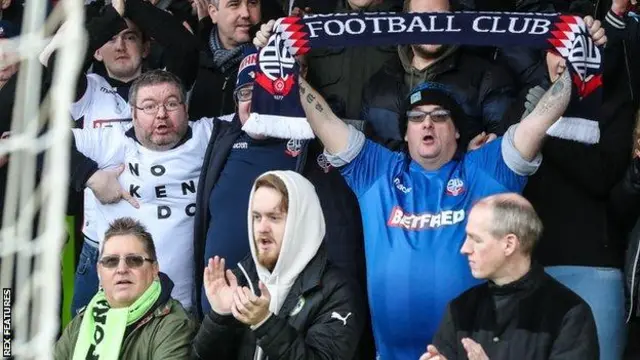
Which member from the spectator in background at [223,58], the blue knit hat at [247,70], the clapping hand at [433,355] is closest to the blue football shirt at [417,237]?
the clapping hand at [433,355]

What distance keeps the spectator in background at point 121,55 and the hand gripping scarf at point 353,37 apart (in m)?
1.18

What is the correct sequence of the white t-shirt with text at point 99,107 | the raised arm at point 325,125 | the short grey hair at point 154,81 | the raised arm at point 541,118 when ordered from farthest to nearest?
the white t-shirt with text at point 99,107 → the short grey hair at point 154,81 → the raised arm at point 325,125 → the raised arm at point 541,118

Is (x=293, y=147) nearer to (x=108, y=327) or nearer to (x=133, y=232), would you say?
(x=133, y=232)

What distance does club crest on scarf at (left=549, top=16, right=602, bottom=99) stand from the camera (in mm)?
6598

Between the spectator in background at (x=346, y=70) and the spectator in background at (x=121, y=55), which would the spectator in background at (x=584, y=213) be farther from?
the spectator in background at (x=121, y=55)

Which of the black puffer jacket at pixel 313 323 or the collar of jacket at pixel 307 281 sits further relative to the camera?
the collar of jacket at pixel 307 281

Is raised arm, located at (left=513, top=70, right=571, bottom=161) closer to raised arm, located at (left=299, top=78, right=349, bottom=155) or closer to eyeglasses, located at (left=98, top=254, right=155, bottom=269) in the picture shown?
raised arm, located at (left=299, top=78, right=349, bottom=155)

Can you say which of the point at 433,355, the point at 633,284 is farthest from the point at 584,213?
the point at 433,355

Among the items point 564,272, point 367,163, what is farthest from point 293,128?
point 564,272

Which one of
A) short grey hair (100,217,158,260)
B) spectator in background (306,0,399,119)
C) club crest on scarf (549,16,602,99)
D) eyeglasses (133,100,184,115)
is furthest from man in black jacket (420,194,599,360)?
eyeglasses (133,100,184,115)

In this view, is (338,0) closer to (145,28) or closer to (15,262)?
(145,28)

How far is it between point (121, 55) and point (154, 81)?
0.79 m

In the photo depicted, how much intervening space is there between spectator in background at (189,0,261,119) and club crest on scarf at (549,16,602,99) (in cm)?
197

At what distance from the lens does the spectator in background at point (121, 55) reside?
312 inches
